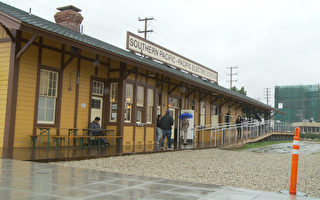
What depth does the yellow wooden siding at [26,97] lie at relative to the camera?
9.80m

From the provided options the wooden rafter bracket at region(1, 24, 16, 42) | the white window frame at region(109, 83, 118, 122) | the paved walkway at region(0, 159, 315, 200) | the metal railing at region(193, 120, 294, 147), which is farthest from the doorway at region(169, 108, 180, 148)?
the paved walkway at region(0, 159, 315, 200)

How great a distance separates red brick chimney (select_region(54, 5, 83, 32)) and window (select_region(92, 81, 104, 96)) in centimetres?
321

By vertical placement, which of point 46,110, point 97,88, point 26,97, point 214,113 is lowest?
point 46,110

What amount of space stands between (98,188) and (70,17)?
37.4 ft

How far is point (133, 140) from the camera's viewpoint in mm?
14055

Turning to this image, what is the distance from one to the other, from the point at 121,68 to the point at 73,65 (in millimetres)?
2235

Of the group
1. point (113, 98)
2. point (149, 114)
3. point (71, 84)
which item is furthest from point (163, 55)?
point (71, 84)

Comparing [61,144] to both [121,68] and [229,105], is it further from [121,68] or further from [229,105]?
[229,105]

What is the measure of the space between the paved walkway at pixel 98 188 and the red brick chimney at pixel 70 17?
32.0ft

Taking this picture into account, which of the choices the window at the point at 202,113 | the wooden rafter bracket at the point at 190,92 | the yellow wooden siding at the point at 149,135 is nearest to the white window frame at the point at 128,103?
the yellow wooden siding at the point at 149,135

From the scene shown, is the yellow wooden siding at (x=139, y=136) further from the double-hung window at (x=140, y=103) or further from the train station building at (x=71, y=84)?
the double-hung window at (x=140, y=103)

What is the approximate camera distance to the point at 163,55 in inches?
805

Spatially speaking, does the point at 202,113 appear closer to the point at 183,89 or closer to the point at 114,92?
the point at 183,89

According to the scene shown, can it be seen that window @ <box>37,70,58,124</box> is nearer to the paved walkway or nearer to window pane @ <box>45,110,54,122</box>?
window pane @ <box>45,110,54,122</box>
